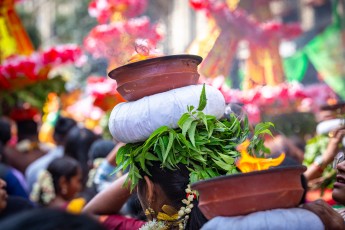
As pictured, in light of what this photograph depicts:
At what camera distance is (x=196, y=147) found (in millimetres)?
2584

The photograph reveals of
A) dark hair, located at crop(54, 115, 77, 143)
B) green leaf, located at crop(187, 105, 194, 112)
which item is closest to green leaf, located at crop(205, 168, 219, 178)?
green leaf, located at crop(187, 105, 194, 112)

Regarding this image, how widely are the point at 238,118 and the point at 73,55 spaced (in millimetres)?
4697

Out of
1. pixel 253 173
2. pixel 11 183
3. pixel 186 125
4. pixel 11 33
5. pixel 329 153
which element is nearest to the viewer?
pixel 253 173

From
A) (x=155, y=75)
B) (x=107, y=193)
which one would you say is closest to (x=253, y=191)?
(x=155, y=75)

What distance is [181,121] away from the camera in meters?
2.58

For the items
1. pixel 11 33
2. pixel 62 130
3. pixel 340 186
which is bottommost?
pixel 62 130

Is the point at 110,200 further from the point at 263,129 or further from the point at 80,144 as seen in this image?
the point at 80,144

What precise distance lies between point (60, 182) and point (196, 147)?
9.98 feet

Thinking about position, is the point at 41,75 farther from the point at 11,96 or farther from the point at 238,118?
the point at 238,118

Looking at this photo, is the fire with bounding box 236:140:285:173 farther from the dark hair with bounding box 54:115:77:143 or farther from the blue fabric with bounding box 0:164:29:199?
the dark hair with bounding box 54:115:77:143

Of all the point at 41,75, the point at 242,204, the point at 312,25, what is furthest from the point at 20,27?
the point at 312,25

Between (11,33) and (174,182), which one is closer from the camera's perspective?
(174,182)

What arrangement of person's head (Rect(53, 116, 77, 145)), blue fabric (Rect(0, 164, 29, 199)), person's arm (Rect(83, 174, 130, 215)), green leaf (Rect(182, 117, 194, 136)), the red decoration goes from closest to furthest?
green leaf (Rect(182, 117, 194, 136)) < person's arm (Rect(83, 174, 130, 215)) < blue fabric (Rect(0, 164, 29, 199)) < the red decoration < person's head (Rect(53, 116, 77, 145))

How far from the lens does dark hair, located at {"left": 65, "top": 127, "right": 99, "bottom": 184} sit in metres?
6.64
